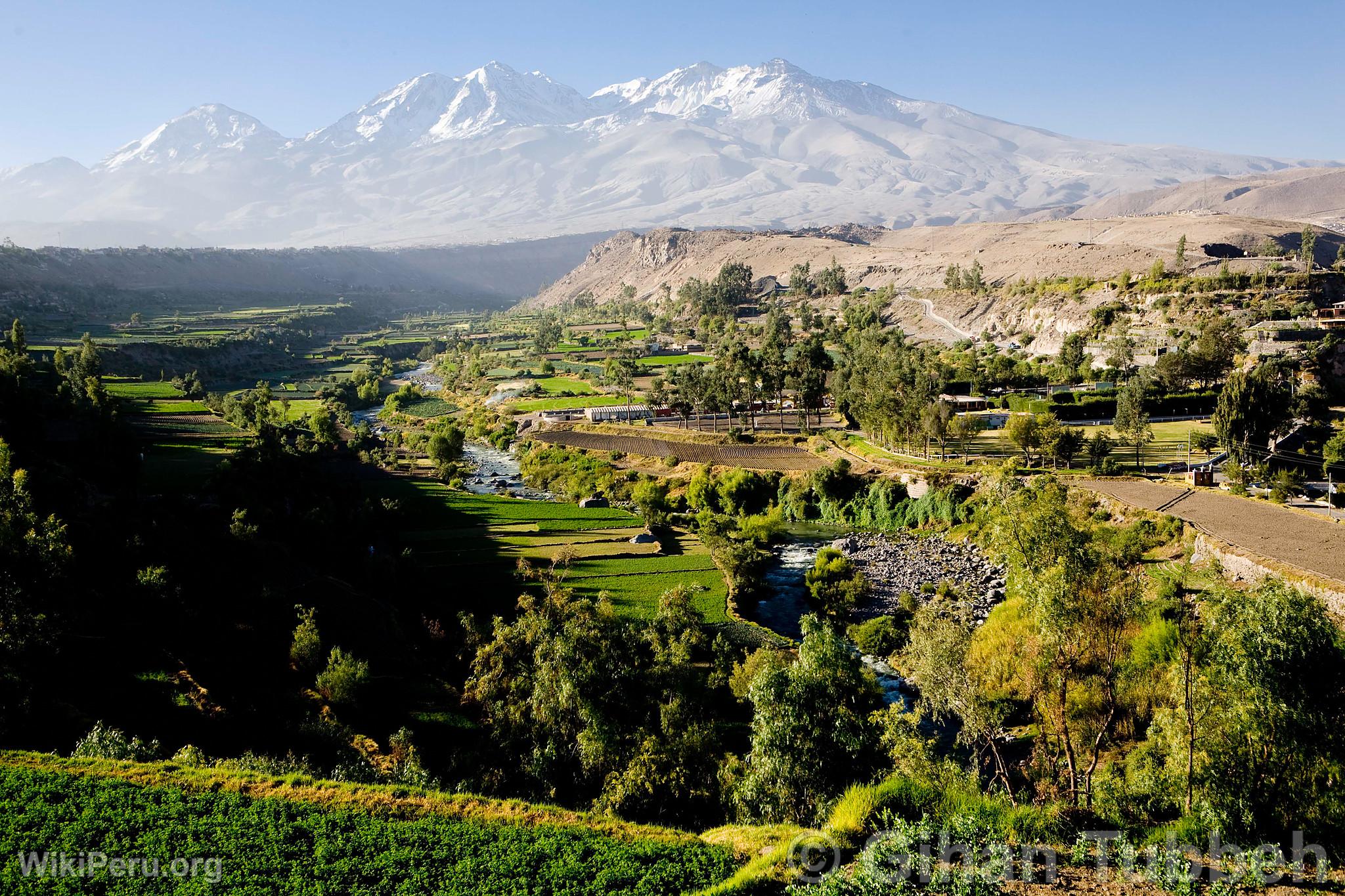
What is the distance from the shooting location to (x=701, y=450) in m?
56.3

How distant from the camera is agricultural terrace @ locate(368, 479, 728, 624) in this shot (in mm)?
31484

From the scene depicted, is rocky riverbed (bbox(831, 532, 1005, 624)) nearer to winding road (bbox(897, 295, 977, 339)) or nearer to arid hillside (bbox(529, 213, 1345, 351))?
arid hillside (bbox(529, 213, 1345, 351))

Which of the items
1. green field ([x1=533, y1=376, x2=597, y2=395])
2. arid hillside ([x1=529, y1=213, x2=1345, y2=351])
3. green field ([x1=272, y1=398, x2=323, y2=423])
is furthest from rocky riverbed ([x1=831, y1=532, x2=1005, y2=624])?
arid hillside ([x1=529, y1=213, x2=1345, y2=351])

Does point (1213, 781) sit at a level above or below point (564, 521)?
above

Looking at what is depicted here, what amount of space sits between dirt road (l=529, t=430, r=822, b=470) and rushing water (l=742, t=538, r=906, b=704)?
9920mm

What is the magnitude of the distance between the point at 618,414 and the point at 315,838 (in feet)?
187

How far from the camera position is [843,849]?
12.6 m

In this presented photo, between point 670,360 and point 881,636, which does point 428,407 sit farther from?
point 881,636

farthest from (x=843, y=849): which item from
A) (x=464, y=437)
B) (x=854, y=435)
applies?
(x=464, y=437)

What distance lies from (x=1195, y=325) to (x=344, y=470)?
69.5 m

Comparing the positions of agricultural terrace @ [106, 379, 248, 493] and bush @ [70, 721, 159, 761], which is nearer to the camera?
bush @ [70, 721, 159, 761]

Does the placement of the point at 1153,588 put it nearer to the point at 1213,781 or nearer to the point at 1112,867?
the point at 1213,781

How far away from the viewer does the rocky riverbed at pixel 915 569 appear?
31.6 meters

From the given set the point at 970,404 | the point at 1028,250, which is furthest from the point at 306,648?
the point at 1028,250
